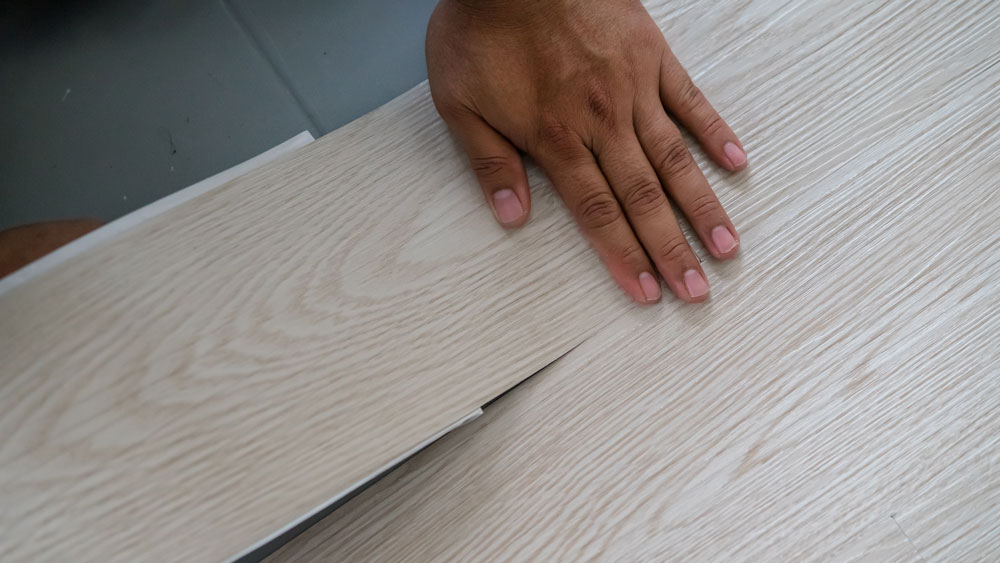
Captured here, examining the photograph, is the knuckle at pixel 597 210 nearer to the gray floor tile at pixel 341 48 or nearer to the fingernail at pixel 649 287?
the fingernail at pixel 649 287

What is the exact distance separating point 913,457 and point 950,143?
26 cm

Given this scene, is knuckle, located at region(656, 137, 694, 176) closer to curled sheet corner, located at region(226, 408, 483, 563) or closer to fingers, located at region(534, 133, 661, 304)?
fingers, located at region(534, 133, 661, 304)

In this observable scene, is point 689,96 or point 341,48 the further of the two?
point 341,48

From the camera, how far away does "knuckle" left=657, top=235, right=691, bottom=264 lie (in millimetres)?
453

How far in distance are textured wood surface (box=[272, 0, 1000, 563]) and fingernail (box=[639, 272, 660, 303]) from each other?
0.06ft

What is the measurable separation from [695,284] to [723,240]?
1.6 inches

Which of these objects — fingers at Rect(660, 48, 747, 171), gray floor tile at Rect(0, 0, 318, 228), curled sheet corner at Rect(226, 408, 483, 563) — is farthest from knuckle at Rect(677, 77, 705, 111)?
gray floor tile at Rect(0, 0, 318, 228)

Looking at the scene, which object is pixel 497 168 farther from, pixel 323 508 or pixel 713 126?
pixel 323 508

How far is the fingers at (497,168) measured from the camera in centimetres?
46

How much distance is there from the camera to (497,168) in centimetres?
47

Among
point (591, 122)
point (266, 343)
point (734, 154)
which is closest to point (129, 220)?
point (266, 343)

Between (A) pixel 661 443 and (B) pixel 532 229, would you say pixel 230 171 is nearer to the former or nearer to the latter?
(B) pixel 532 229

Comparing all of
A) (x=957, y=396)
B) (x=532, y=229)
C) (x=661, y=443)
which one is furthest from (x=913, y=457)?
(x=532, y=229)

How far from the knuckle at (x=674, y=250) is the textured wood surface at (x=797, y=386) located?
0.11ft
